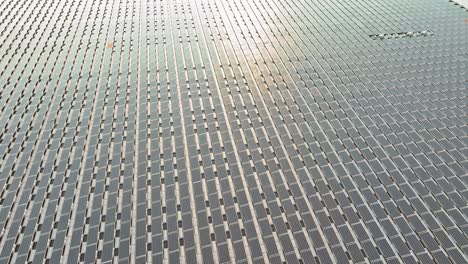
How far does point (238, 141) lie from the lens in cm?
4194

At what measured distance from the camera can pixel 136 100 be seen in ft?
163

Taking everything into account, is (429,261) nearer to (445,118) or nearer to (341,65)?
(445,118)

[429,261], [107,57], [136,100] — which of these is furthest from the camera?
[107,57]

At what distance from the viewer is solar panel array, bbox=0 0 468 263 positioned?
102 feet


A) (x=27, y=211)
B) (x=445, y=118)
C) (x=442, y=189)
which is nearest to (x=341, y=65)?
(x=445, y=118)

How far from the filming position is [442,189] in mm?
34469

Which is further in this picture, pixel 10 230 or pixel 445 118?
pixel 445 118

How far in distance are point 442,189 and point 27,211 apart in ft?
139

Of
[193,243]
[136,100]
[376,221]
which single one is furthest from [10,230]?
[376,221]

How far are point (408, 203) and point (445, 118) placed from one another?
55.8 ft

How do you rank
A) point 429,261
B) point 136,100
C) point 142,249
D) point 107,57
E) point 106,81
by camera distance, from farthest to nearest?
point 107,57, point 106,81, point 136,100, point 142,249, point 429,261

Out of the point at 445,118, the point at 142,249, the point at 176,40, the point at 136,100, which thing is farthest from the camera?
the point at 176,40

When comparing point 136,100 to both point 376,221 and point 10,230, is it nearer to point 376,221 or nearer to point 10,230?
point 10,230

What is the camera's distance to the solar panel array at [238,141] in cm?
3112
